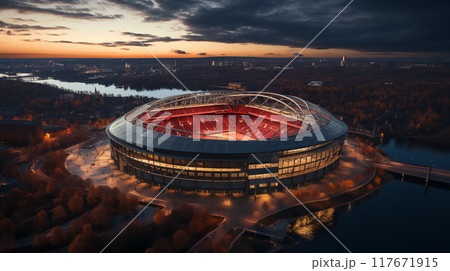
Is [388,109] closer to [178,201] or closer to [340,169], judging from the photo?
[340,169]

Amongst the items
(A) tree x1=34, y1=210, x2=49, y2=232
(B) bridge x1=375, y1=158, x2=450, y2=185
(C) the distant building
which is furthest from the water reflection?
(C) the distant building

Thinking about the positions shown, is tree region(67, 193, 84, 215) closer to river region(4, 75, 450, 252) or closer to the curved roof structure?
the curved roof structure

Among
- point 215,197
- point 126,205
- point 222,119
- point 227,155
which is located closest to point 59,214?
point 126,205

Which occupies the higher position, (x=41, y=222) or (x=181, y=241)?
(x=181, y=241)

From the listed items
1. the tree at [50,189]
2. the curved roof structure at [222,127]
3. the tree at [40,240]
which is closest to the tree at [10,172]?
the tree at [50,189]

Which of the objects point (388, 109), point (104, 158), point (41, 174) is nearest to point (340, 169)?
point (104, 158)

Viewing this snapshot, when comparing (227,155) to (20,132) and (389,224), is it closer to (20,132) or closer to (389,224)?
(389,224)

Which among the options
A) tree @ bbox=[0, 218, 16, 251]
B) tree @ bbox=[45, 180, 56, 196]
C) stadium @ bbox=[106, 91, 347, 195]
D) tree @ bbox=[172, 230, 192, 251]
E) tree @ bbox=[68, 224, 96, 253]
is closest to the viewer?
tree @ bbox=[68, 224, 96, 253]
